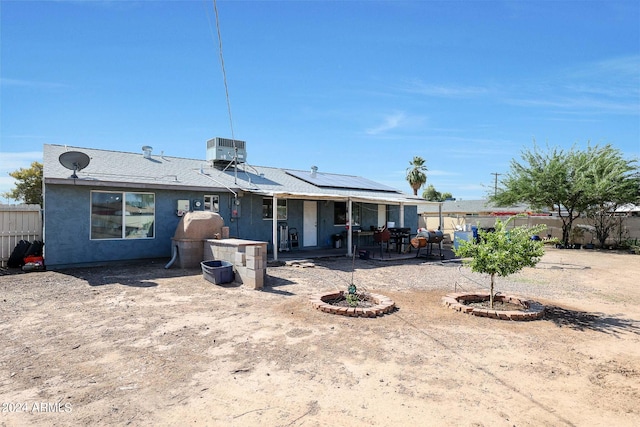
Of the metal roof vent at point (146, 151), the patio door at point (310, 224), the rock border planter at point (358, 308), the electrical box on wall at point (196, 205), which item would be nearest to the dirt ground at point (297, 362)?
the rock border planter at point (358, 308)

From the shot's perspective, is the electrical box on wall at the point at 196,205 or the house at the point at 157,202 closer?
the house at the point at 157,202

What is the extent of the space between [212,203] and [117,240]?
10.0 ft

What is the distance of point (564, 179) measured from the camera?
60.2 feet

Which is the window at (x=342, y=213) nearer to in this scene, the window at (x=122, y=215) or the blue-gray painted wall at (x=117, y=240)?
the blue-gray painted wall at (x=117, y=240)

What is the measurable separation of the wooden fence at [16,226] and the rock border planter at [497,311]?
11.7m

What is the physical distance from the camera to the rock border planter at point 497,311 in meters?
5.79

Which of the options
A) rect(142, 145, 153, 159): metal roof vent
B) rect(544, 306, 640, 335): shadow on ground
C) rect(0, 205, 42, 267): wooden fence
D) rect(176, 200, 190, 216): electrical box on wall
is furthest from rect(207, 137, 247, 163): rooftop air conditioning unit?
rect(544, 306, 640, 335): shadow on ground

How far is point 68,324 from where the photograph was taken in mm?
5383

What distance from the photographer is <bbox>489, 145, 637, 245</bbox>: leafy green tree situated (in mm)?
17609

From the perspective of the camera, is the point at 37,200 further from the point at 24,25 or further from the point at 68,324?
the point at 68,324

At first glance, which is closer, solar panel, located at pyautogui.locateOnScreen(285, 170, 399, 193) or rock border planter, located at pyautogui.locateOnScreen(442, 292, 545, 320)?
rock border planter, located at pyautogui.locateOnScreen(442, 292, 545, 320)

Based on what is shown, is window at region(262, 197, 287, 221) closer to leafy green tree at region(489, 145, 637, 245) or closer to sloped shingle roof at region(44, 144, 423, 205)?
sloped shingle roof at region(44, 144, 423, 205)

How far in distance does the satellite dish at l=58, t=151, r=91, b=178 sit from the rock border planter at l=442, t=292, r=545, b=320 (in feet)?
31.6

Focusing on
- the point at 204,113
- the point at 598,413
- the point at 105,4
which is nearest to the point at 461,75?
the point at 204,113
